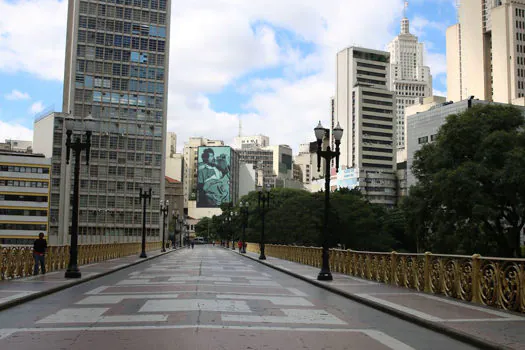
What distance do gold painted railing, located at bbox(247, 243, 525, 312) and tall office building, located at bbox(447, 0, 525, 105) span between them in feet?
435

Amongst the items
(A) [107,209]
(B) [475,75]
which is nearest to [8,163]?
(A) [107,209]

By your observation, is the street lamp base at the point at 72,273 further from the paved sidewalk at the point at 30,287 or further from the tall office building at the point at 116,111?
the tall office building at the point at 116,111

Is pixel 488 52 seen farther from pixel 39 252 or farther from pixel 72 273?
pixel 72 273

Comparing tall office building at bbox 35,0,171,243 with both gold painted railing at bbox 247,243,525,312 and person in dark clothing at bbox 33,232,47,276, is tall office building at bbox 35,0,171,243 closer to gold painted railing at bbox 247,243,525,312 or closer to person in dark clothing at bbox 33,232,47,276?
person in dark clothing at bbox 33,232,47,276

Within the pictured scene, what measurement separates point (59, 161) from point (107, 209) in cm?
1338

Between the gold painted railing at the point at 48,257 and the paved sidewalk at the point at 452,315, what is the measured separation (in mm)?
10684

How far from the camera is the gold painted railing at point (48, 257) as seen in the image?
1933 centimetres

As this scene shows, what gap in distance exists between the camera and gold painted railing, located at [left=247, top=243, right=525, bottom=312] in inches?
466

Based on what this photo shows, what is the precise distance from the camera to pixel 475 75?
169 metres

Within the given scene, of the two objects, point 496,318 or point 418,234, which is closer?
point 496,318

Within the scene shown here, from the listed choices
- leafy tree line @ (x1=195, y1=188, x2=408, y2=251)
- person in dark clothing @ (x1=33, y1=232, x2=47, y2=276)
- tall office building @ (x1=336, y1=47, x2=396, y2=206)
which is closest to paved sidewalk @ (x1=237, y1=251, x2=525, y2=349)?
person in dark clothing @ (x1=33, y1=232, x2=47, y2=276)

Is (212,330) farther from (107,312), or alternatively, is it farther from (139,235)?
(139,235)

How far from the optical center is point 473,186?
36.5m

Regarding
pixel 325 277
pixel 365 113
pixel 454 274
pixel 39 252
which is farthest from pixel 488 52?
pixel 454 274
